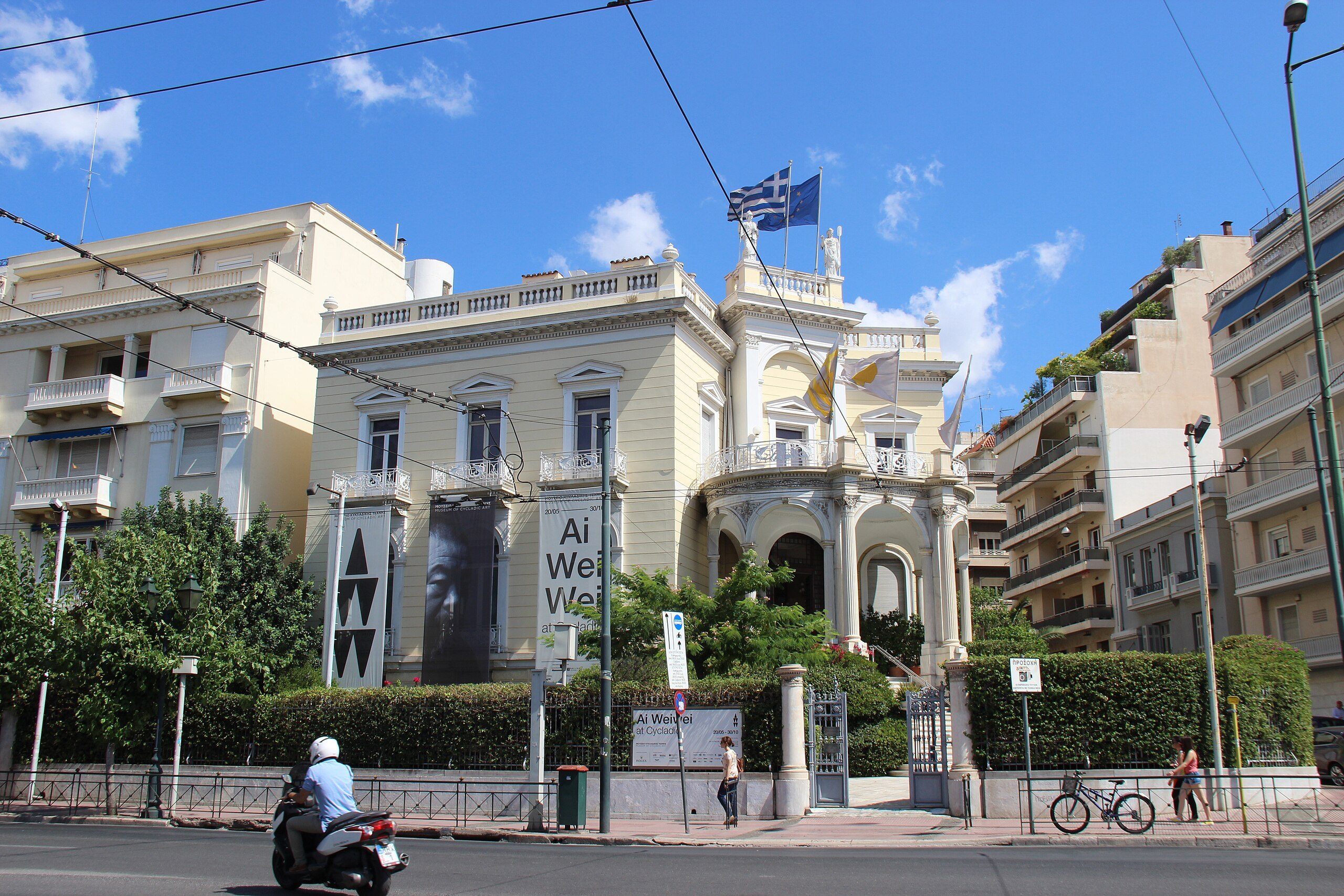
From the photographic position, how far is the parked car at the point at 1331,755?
23.0m

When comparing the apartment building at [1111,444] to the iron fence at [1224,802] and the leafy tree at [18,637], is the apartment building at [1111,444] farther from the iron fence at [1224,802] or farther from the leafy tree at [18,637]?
the leafy tree at [18,637]

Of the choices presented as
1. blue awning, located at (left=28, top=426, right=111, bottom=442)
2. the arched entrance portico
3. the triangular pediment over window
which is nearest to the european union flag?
the triangular pediment over window

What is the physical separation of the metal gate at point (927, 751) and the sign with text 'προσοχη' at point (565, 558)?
1033cm

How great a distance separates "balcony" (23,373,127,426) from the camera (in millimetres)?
34562

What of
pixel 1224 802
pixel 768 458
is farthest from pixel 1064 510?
pixel 1224 802

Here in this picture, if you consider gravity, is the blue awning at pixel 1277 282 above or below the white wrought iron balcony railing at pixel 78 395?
above

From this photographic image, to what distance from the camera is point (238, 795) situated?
74.9 ft

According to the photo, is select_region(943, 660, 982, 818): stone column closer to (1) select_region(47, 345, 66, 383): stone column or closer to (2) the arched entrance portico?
(2) the arched entrance portico

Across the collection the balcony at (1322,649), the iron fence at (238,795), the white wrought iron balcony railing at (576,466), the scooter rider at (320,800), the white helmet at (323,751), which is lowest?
Result: the iron fence at (238,795)

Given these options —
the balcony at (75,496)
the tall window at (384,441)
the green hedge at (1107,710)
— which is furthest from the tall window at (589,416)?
the balcony at (75,496)

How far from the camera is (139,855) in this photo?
1375 centimetres

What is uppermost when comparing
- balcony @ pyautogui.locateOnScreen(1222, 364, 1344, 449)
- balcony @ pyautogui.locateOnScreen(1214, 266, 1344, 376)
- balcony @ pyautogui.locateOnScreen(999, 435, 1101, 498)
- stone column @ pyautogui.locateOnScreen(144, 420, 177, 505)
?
balcony @ pyautogui.locateOnScreen(1214, 266, 1344, 376)

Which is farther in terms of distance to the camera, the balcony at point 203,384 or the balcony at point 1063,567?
the balcony at point 1063,567

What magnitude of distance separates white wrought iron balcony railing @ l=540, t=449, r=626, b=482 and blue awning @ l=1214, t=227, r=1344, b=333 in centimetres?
2052
